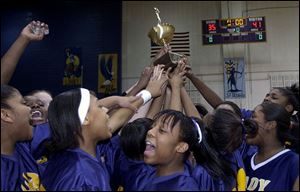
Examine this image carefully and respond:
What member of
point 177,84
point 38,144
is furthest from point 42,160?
point 177,84

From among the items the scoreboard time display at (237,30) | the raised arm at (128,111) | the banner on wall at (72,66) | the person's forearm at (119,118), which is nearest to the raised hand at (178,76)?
the raised arm at (128,111)

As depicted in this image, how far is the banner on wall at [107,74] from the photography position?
16.6 feet

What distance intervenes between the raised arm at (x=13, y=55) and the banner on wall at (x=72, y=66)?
11.8 feet

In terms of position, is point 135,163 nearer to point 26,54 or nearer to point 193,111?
point 193,111

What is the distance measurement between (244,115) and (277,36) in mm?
3172

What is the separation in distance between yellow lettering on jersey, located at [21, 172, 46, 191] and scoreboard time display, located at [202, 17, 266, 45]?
3.91 metres

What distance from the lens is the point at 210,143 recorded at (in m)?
1.49

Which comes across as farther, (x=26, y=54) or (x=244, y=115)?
(x=26, y=54)

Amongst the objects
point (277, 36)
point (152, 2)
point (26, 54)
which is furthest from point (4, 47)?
point (277, 36)

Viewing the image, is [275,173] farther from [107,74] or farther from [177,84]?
[107,74]

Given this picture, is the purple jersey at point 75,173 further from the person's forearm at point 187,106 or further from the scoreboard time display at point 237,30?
the scoreboard time display at point 237,30

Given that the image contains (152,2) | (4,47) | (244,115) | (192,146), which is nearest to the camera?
(192,146)

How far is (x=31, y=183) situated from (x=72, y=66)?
3.94 metres

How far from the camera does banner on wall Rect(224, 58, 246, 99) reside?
492cm
